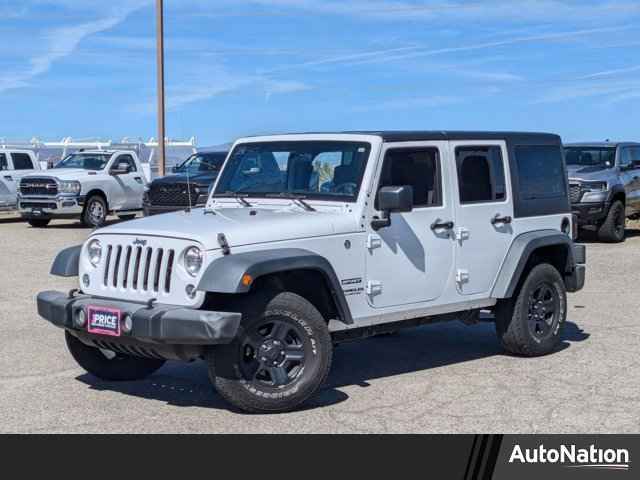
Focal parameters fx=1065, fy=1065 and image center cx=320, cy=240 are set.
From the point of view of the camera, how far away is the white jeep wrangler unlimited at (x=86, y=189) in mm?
23688

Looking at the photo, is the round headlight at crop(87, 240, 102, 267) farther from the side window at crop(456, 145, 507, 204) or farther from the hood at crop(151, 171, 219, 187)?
the hood at crop(151, 171, 219, 187)

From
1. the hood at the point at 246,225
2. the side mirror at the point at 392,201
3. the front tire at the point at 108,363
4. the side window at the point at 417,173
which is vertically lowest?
the front tire at the point at 108,363

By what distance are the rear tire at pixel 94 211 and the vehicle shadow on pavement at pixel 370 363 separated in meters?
15.1

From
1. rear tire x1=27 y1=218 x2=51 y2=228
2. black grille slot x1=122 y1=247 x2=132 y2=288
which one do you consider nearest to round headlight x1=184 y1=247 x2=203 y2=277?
black grille slot x1=122 y1=247 x2=132 y2=288

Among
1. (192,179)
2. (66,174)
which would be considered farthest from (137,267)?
(66,174)

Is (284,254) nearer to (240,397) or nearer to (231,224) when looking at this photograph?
(231,224)

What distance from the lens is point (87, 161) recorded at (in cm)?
2503

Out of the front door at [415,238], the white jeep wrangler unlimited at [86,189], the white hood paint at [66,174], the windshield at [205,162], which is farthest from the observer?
the white hood paint at [66,174]

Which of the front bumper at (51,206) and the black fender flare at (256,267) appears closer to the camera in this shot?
the black fender flare at (256,267)

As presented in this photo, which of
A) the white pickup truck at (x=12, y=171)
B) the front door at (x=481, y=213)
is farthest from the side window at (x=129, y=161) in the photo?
the front door at (x=481, y=213)

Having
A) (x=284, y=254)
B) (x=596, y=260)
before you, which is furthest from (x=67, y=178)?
(x=284, y=254)

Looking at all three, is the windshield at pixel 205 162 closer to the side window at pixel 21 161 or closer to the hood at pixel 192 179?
the hood at pixel 192 179

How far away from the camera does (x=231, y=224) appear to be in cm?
704

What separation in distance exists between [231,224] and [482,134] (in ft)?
8.62
